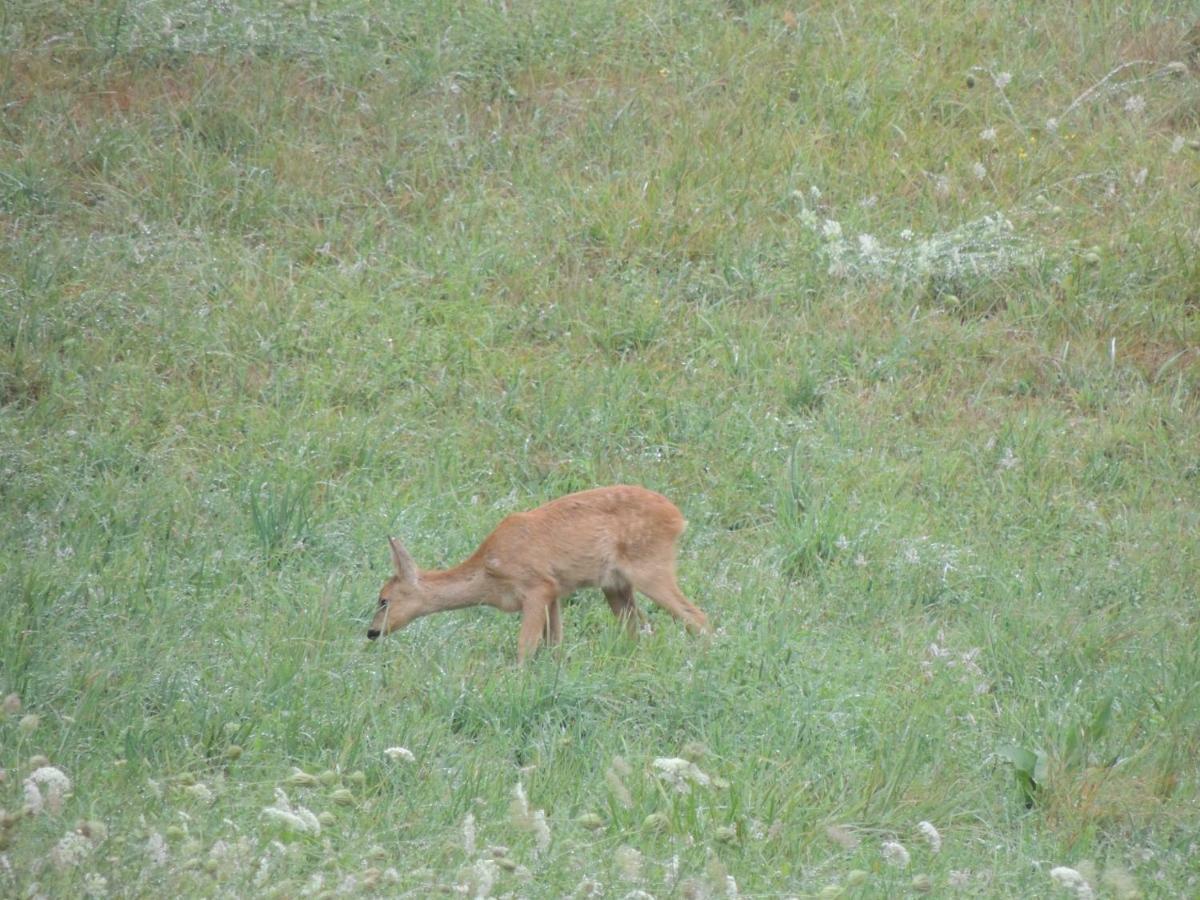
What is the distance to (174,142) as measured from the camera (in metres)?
12.0

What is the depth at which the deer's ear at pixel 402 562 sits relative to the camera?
24.7 ft

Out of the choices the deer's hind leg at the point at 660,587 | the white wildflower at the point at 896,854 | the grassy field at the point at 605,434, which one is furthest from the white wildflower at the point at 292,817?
the deer's hind leg at the point at 660,587

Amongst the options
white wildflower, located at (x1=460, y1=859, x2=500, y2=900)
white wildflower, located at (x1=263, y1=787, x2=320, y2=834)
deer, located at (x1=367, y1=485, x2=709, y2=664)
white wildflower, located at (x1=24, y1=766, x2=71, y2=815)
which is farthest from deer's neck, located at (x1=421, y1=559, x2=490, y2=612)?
white wildflower, located at (x1=24, y1=766, x2=71, y2=815)

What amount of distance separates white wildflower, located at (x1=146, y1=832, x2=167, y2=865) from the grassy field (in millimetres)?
59

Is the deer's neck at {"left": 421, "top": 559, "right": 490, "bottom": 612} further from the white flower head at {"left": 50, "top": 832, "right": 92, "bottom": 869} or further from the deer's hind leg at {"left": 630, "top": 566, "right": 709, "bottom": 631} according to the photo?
the white flower head at {"left": 50, "top": 832, "right": 92, "bottom": 869}

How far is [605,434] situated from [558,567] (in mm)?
1970

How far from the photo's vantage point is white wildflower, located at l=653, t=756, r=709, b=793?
15.3 feet

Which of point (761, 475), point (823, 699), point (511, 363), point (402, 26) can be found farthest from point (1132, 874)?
point (402, 26)

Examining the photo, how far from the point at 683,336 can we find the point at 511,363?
114cm

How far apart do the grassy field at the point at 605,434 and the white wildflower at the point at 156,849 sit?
6 centimetres

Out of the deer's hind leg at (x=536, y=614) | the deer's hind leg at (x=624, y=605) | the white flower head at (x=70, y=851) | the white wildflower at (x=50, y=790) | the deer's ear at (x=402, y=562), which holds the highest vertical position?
the white wildflower at (x=50, y=790)

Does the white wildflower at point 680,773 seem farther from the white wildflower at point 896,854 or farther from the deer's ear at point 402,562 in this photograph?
the deer's ear at point 402,562

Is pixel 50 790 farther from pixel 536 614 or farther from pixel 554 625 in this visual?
pixel 554 625

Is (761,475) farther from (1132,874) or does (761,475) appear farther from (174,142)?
(174,142)
